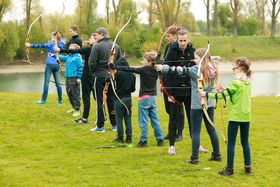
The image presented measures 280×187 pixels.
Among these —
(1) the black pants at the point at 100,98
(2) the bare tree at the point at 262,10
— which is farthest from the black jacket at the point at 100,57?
(2) the bare tree at the point at 262,10

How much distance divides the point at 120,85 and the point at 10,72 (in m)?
35.3

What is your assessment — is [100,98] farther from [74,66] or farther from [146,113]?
[74,66]

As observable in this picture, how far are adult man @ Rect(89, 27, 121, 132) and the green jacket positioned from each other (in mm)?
3098

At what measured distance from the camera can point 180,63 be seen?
6957 mm

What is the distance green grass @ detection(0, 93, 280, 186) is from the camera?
18.5 ft

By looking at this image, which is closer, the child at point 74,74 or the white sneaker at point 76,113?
the child at point 74,74

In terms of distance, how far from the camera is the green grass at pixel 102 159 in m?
5.64

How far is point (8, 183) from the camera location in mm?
5496

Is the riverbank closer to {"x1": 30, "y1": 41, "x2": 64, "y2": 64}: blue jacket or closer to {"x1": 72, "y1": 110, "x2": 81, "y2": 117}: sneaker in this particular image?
{"x1": 30, "y1": 41, "x2": 64, "y2": 64}: blue jacket

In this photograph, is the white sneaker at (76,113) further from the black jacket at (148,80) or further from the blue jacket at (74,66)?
the black jacket at (148,80)

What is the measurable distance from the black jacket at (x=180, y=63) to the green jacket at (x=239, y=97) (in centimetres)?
125

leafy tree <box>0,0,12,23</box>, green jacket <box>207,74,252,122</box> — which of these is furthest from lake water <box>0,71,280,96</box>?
green jacket <box>207,74,252,122</box>

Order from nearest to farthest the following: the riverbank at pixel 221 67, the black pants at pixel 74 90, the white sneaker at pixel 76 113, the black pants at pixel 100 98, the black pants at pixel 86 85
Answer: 1. the black pants at pixel 100 98
2. the black pants at pixel 86 85
3. the black pants at pixel 74 90
4. the white sneaker at pixel 76 113
5. the riverbank at pixel 221 67

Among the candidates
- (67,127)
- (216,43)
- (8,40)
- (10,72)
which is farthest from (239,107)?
(216,43)
